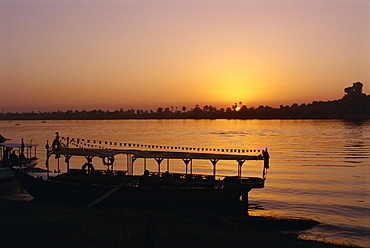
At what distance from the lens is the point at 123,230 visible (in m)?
15.8

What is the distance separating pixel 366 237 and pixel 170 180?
14058 millimetres

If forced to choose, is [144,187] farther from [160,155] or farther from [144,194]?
[160,155]

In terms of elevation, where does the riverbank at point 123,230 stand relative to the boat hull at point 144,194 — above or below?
above

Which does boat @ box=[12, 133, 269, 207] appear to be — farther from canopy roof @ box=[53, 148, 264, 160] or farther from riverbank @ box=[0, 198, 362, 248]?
riverbank @ box=[0, 198, 362, 248]

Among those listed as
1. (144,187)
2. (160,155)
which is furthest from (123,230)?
(160,155)

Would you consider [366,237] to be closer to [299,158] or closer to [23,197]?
[23,197]

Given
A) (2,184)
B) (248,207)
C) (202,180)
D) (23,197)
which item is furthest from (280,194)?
(2,184)

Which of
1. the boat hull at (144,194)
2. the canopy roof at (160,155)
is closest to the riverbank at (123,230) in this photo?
the boat hull at (144,194)

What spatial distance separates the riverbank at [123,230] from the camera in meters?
13.8

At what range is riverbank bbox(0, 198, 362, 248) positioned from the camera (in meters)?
13.8

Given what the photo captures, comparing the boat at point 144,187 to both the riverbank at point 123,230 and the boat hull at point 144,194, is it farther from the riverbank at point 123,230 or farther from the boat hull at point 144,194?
the riverbank at point 123,230

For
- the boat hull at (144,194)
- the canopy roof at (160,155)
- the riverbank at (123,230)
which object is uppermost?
the canopy roof at (160,155)

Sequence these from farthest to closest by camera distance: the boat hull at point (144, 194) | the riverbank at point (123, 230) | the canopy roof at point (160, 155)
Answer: the canopy roof at point (160, 155) → the boat hull at point (144, 194) → the riverbank at point (123, 230)

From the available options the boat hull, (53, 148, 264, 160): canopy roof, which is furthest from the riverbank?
(53, 148, 264, 160): canopy roof
